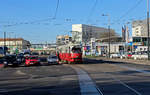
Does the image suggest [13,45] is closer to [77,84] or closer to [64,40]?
[64,40]

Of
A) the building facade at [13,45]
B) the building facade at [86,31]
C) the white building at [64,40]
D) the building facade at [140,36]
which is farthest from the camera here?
the building facade at [86,31]

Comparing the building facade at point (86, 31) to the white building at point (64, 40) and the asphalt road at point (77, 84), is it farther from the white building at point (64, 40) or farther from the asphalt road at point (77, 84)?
the asphalt road at point (77, 84)

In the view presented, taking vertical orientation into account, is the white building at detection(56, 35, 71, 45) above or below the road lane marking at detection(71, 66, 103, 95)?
above

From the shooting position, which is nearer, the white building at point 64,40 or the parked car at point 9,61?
the parked car at point 9,61

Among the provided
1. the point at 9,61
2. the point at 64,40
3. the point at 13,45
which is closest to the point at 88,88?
the point at 9,61

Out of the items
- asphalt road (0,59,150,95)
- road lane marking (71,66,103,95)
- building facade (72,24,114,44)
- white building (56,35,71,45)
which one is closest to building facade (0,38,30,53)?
white building (56,35,71,45)

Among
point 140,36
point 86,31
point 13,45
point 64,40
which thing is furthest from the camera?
point 64,40

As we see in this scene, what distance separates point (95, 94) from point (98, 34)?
149 meters

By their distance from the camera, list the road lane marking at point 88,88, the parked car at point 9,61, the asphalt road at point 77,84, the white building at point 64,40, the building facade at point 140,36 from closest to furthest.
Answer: the road lane marking at point 88,88
the asphalt road at point 77,84
the parked car at point 9,61
the building facade at point 140,36
the white building at point 64,40

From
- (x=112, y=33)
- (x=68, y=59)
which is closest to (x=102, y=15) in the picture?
(x=68, y=59)

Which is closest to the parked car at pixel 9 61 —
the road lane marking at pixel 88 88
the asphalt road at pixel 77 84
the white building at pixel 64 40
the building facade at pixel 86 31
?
the asphalt road at pixel 77 84

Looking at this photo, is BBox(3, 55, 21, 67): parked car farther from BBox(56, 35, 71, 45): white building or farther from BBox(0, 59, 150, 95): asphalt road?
BBox(56, 35, 71, 45): white building

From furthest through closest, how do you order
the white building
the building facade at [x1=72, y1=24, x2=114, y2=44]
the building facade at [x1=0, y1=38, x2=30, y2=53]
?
the building facade at [x1=72, y1=24, x2=114, y2=44]
the building facade at [x1=0, y1=38, x2=30, y2=53]
the white building

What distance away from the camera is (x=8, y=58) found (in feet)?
139
